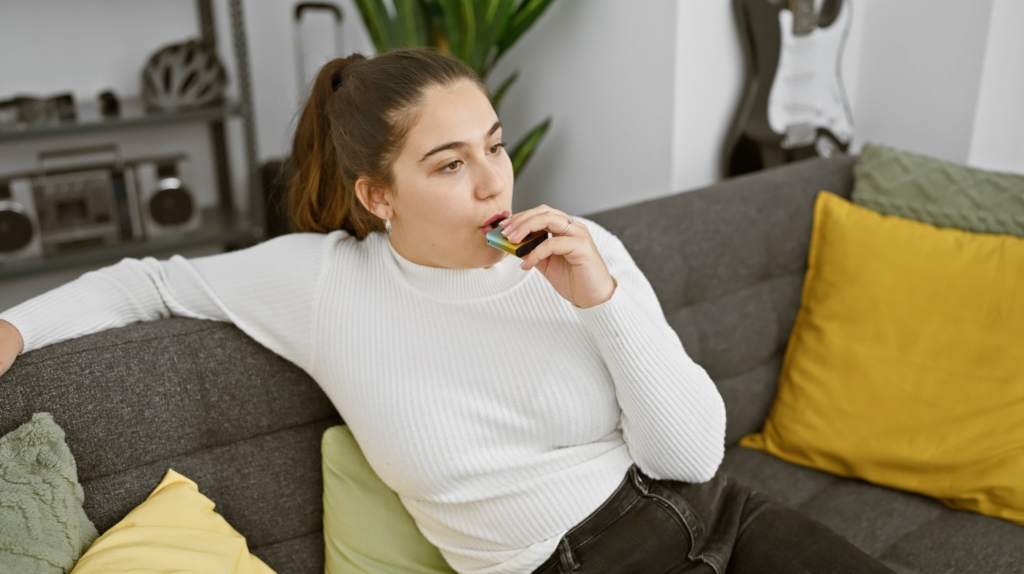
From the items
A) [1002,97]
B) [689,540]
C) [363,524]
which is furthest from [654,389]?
[1002,97]

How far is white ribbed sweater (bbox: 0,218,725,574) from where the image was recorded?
120 cm

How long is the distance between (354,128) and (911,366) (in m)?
1.10

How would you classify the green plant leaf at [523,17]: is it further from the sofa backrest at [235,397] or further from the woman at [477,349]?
the woman at [477,349]

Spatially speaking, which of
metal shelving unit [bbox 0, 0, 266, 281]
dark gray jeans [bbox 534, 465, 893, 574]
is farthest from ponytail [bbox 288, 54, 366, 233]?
metal shelving unit [bbox 0, 0, 266, 281]

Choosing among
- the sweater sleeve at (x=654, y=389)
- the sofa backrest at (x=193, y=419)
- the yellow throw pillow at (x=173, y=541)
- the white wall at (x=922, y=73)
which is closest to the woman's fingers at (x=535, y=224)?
the sweater sleeve at (x=654, y=389)

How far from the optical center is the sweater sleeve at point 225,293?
1.27 meters

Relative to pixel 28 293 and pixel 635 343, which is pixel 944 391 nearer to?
pixel 635 343

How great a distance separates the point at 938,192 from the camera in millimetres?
1695

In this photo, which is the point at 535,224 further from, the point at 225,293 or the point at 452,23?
the point at 452,23

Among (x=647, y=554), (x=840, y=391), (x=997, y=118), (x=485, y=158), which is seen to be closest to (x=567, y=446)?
(x=647, y=554)

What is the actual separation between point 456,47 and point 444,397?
1296mm

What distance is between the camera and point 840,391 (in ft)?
5.37

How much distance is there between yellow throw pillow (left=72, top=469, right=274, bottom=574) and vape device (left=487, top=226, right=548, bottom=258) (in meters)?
0.56

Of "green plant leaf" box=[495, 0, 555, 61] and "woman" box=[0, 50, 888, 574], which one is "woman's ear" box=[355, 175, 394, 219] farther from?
"green plant leaf" box=[495, 0, 555, 61]
